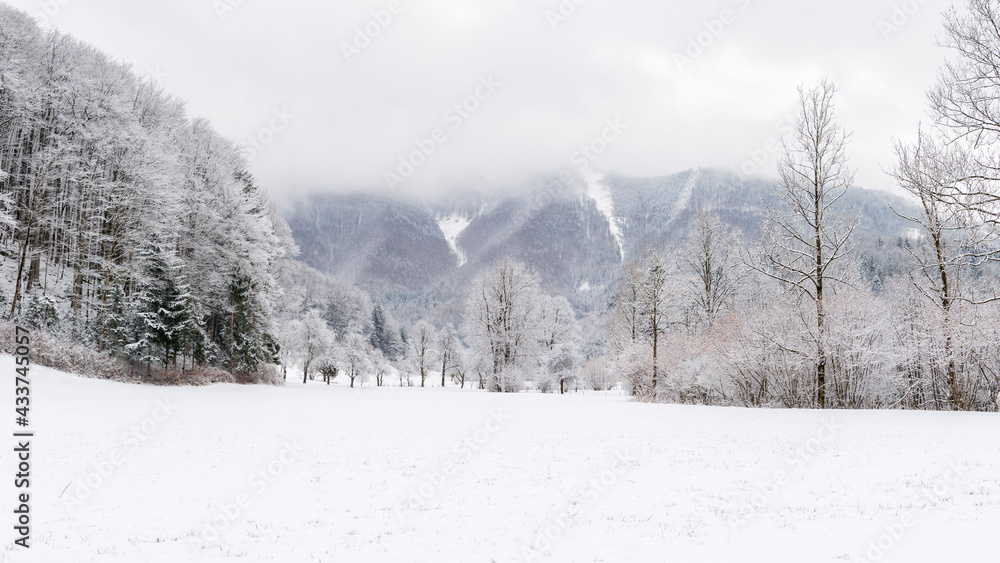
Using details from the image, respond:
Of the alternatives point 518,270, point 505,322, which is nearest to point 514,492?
point 505,322

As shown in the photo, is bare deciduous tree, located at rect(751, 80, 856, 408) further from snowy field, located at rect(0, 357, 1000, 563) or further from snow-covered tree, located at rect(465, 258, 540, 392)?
snow-covered tree, located at rect(465, 258, 540, 392)

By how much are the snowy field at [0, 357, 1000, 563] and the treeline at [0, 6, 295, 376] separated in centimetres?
1366

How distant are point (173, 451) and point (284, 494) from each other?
4453 mm

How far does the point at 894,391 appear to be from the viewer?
17188 mm

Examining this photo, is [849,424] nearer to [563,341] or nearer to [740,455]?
[740,455]

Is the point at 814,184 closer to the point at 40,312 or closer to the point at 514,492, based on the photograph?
the point at 514,492

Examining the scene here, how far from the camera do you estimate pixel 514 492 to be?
7.20 meters

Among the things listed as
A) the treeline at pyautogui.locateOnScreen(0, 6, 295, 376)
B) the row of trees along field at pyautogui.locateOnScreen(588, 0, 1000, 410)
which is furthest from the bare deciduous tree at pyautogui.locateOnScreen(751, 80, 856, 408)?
the treeline at pyautogui.locateOnScreen(0, 6, 295, 376)

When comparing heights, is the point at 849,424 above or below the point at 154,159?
below

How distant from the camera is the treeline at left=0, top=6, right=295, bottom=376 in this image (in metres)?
23.2

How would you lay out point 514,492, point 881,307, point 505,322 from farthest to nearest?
1. point 505,322
2. point 881,307
3. point 514,492

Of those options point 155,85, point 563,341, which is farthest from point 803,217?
point 155,85

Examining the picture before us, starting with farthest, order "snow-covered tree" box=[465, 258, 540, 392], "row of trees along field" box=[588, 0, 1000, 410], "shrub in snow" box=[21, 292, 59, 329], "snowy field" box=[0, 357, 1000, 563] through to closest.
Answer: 1. "snow-covered tree" box=[465, 258, 540, 392]
2. "shrub in snow" box=[21, 292, 59, 329]
3. "row of trees along field" box=[588, 0, 1000, 410]
4. "snowy field" box=[0, 357, 1000, 563]

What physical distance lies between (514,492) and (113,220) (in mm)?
28608
